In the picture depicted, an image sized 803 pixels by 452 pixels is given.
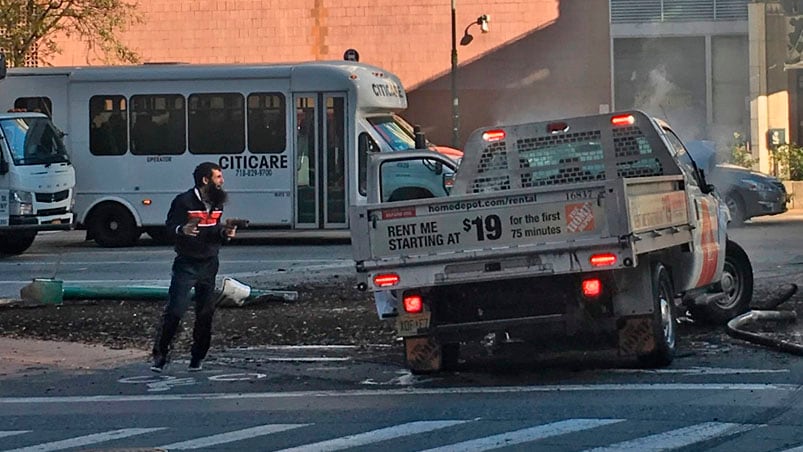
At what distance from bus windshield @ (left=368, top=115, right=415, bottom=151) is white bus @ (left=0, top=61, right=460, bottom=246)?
28 mm

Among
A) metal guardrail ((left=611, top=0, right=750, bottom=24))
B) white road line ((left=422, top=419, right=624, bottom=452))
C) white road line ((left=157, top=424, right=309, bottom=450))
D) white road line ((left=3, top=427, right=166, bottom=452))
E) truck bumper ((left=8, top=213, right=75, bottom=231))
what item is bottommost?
white road line ((left=3, top=427, right=166, bottom=452))

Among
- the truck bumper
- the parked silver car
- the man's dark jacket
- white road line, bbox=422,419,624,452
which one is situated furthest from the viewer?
the parked silver car

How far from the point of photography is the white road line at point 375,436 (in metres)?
8.31

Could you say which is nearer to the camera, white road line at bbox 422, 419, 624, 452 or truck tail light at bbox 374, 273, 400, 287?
white road line at bbox 422, 419, 624, 452

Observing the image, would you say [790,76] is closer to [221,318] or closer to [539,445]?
[221,318]

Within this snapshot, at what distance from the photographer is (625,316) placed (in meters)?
10.5

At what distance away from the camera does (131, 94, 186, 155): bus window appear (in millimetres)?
25000

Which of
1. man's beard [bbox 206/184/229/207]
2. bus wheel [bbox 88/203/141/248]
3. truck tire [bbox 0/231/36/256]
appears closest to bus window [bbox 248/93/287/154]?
bus wheel [bbox 88/203/141/248]

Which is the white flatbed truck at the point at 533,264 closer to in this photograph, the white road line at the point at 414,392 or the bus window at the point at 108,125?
the white road line at the point at 414,392

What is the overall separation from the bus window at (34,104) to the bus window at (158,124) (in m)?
1.58

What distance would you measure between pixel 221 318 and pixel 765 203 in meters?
12.4

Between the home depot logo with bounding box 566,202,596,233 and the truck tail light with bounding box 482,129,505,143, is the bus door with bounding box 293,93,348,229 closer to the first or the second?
the truck tail light with bounding box 482,129,505,143

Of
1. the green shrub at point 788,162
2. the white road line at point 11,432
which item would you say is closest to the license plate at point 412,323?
the white road line at point 11,432

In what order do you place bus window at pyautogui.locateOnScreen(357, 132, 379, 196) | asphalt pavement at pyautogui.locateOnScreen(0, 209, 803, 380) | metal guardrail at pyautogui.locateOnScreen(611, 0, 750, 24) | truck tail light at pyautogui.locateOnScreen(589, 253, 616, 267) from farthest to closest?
metal guardrail at pyautogui.locateOnScreen(611, 0, 750, 24), bus window at pyautogui.locateOnScreen(357, 132, 379, 196), asphalt pavement at pyautogui.locateOnScreen(0, 209, 803, 380), truck tail light at pyautogui.locateOnScreen(589, 253, 616, 267)
